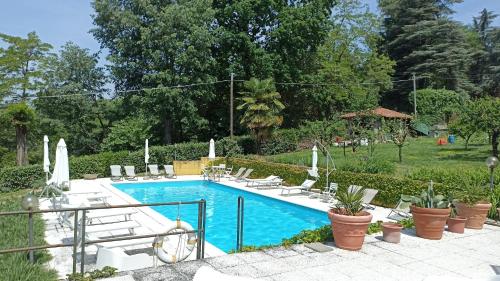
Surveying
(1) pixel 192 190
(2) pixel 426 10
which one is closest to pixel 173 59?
(1) pixel 192 190

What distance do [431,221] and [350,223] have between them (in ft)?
6.24

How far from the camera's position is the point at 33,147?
3544cm

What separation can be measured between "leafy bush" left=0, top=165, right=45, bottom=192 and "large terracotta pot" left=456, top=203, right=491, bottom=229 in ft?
56.4

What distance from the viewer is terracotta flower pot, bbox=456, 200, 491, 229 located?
26.0ft

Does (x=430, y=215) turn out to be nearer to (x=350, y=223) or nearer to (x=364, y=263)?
(x=350, y=223)

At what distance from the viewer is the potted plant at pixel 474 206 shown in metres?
7.95

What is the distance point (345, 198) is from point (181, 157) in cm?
1859

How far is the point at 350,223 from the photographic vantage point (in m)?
6.12

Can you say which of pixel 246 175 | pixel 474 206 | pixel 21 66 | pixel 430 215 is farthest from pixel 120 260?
pixel 21 66

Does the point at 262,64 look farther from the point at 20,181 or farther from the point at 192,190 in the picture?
the point at 20,181

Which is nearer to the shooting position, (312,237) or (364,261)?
(364,261)

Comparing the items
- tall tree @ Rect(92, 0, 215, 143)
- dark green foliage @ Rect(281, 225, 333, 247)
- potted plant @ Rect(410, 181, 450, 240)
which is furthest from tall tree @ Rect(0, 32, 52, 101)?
potted plant @ Rect(410, 181, 450, 240)

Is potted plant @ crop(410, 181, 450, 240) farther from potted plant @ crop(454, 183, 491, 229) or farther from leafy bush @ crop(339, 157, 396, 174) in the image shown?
leafy bush @ crop(339, 157, 396, 174)

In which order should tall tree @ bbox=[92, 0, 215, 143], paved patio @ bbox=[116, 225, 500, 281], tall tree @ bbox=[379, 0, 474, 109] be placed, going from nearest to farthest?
paved patio @ bbox=[116, 225, 500, 281] < tall tree @ bbox=[92, 0, 215, 143] < tall tree @ bbox=[379, 0, 474, 109]
